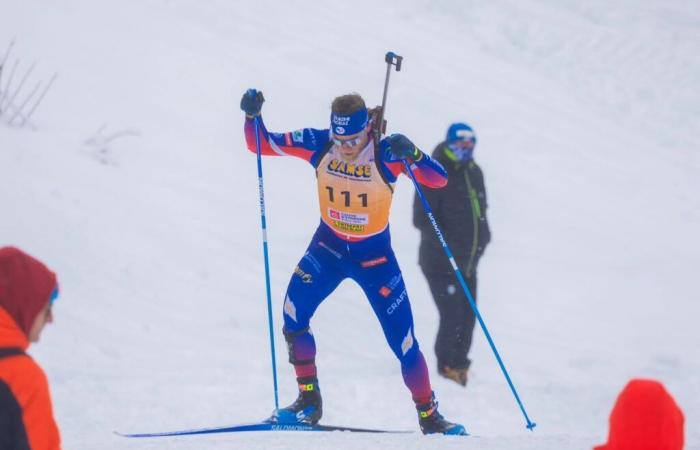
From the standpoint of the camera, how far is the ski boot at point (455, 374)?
27.6 feet

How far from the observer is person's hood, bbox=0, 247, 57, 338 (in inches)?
130

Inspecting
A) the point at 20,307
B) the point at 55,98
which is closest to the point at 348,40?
the point at 55,98

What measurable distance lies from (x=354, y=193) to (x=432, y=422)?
1904 millimetres

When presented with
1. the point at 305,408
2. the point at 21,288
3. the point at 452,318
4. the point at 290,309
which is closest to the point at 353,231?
the point at 290,309

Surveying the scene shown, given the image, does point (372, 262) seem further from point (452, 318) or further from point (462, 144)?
point (452, 318)

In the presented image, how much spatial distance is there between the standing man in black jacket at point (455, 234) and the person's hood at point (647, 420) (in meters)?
4.59

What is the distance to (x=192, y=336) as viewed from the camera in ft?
28.6

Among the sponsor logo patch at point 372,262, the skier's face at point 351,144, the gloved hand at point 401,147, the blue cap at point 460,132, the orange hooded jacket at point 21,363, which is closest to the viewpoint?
the orange hooded jacket at point 21,363

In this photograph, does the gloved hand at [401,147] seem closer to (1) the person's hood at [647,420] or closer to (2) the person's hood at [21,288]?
(1) the person's hood at [647,420]

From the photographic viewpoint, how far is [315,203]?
40.6 feet

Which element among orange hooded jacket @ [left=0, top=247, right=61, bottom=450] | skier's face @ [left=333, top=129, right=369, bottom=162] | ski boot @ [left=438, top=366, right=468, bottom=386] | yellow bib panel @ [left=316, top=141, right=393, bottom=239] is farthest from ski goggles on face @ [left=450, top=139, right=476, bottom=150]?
orange hooded jacket @ [left=0, top=247, right=61, bottom=450]

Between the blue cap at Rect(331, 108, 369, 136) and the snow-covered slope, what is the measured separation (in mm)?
2173

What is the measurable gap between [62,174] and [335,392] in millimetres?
4623

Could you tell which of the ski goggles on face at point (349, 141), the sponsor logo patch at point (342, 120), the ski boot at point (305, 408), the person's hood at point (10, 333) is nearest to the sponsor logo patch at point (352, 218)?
the ski goggles on face at point (349, 141)
